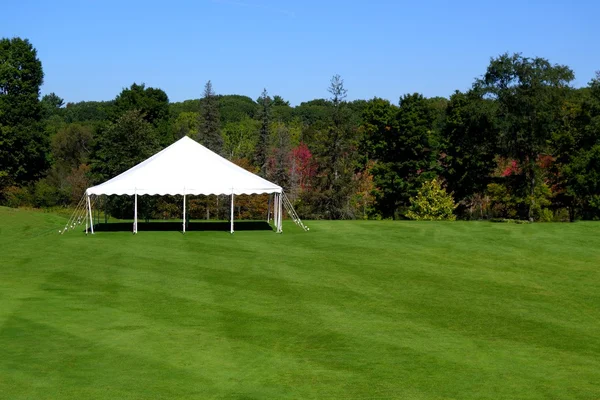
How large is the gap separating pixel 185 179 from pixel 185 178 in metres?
0.07

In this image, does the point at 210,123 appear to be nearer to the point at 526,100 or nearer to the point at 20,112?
the point at 20,112

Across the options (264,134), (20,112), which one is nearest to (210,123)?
(264,134)

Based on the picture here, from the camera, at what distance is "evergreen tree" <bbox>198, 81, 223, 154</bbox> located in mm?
67062

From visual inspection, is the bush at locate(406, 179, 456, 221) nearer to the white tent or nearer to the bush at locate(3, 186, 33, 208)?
the white tent

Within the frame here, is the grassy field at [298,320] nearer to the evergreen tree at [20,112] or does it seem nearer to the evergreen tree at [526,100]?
the evergreen tree at [526,100]

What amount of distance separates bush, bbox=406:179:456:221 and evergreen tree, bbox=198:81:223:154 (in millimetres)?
20857

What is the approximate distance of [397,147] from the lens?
5878 cm

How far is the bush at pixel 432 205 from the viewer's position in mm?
52844

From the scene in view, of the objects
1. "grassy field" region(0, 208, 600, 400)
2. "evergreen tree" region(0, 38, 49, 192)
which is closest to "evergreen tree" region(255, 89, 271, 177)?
"evergreen tree" region(0, 38, 49, 192)

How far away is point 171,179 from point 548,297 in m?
18.7

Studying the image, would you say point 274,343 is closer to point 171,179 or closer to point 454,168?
point 171,179

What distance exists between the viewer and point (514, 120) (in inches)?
1969

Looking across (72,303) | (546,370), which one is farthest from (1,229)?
(546,370)

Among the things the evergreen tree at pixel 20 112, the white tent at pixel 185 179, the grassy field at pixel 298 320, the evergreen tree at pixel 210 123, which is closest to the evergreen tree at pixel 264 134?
the evergreen tree at pixel 210 123
